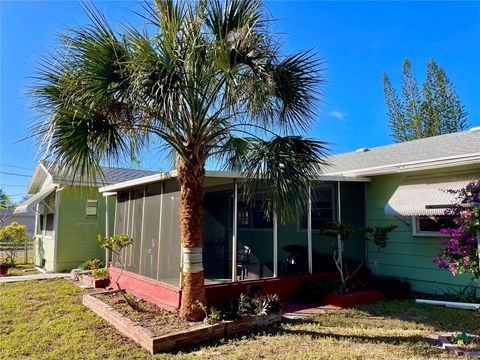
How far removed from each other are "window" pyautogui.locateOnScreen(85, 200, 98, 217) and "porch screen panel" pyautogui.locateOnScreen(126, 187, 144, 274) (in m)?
5.85

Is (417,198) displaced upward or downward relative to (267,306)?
upward

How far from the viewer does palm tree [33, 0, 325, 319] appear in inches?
243

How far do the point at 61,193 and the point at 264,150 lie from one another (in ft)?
40.2

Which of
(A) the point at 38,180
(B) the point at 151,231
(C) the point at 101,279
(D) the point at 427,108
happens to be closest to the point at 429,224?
(B) the point at 151,231

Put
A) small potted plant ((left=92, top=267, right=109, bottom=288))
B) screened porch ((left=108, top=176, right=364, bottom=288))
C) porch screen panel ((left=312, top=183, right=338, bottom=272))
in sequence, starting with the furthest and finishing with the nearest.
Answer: small potted plant ((left=92, top=267, right=109, bottom=288))
porch screen panel ((left=312, top=183, right=338, bottom=272))
screened porch ((left=108, top=176, right=364, bottom=288))

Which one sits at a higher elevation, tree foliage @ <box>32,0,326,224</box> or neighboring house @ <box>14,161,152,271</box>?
tree foliage @ <box>32,0,326,224</box>

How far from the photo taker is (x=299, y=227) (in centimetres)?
1030

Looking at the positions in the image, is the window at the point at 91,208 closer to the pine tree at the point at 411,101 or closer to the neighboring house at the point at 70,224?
the neighboring house at the point at 70,224

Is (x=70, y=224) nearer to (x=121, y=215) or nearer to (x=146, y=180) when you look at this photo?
(x=121, y=215)

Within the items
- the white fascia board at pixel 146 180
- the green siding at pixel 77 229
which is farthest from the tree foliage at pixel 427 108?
the white fascia board at pixel 146 180

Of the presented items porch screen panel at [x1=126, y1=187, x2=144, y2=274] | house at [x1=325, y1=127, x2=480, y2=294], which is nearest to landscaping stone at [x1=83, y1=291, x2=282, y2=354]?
porch screen panel at [x1=126, y1=187, x2=144, y2=274]

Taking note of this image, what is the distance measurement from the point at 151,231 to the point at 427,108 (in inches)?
1091

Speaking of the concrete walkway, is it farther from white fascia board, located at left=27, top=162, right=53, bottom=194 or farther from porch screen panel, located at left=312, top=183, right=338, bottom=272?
porch screen panel, located at left=312, top=183, right=338, bottom=272

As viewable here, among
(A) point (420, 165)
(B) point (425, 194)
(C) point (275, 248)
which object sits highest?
(A) point (420, 165)
